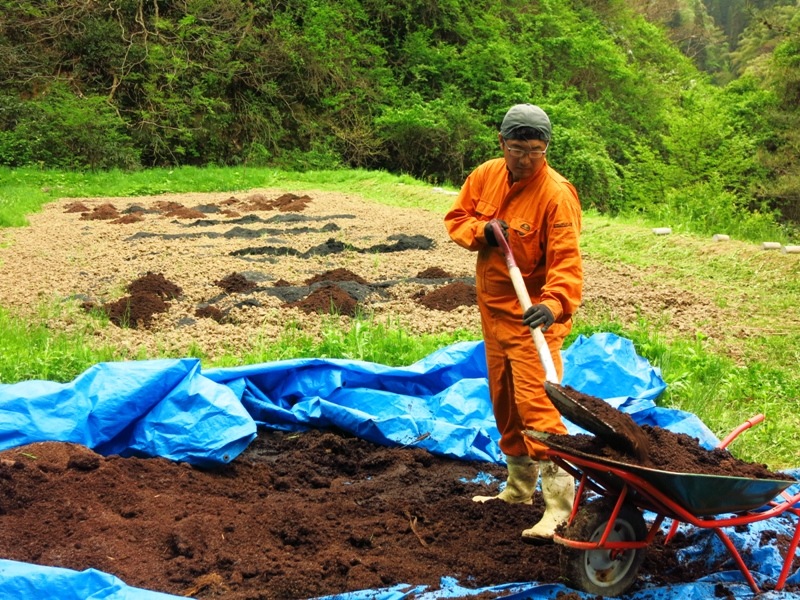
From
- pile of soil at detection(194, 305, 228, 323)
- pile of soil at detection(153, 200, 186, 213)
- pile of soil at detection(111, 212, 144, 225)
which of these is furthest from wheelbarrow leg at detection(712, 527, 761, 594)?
pile of soil at detection(153, 200, 186, 213)

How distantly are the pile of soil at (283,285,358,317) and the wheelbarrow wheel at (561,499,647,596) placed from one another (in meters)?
4.15

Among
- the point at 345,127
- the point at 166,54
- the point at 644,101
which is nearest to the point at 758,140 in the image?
the point at 644,101

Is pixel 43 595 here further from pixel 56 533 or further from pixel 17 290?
pixel 17 290

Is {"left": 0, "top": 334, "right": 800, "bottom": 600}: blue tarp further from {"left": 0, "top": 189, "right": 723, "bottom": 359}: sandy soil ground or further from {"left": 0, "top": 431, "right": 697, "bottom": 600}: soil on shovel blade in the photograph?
{"left": 0, "top": 189, "right": 723, "bottom": 359}: sandy soil ground

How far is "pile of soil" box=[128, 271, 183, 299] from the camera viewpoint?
726 cm

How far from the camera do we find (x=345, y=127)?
24016mm

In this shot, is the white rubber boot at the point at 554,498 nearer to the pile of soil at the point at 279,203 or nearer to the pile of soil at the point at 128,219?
the pile of soil at the point at 128,219

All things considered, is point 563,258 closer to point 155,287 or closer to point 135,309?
point 135,309

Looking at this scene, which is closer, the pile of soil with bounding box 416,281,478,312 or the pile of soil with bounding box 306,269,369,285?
the pile of soil with bounding box 416,281,478,312

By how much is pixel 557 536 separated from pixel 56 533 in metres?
1.93

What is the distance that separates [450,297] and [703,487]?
4905 millimetres

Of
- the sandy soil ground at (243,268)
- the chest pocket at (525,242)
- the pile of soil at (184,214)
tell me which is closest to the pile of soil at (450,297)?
the sandy soil ground at (243,268)

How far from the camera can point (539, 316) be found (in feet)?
9.76

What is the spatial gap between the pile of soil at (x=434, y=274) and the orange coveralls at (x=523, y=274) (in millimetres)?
4695
